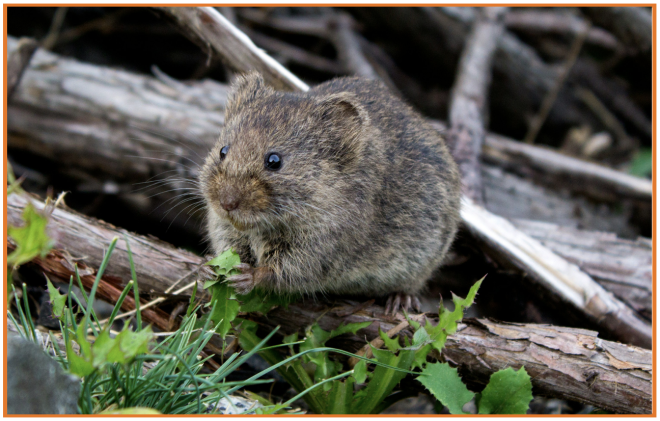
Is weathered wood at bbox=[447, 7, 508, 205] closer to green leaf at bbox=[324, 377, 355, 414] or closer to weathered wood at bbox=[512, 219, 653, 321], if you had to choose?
weathered wood at bbox=[512, 219, 653, 321]

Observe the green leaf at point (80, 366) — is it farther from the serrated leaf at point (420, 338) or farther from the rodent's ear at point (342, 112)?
the rodent's ear at point (342, 112)

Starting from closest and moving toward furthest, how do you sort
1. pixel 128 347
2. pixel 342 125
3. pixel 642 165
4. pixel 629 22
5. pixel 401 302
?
pixel 128 347
pixel 342 125
pixel 401 302
pixel 629 22
pixel 642 165

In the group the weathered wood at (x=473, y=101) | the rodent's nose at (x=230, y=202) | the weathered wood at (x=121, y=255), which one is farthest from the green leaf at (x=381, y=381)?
the weathered wood at (x=473, y=101)

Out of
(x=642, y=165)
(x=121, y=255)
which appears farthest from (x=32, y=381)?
(x=642, y=165)

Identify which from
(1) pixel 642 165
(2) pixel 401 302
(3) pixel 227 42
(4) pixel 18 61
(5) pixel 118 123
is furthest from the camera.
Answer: (1) pixel 642 165

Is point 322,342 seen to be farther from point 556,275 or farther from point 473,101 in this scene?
point 473,101

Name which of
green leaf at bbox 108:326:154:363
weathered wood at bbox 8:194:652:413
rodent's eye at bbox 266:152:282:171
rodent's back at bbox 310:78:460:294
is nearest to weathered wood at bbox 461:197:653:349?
rodent's back at bbox 310:78:460:294
